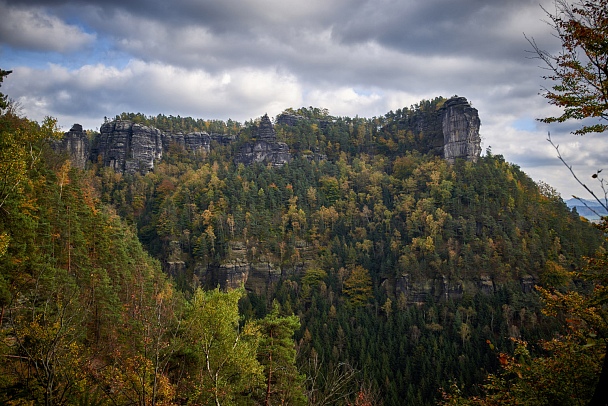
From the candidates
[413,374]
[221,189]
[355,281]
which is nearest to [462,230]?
[355,281]

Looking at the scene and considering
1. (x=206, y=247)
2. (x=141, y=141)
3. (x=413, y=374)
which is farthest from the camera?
(x=141, y=141)

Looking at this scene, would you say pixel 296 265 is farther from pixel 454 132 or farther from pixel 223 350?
pixel 223 350

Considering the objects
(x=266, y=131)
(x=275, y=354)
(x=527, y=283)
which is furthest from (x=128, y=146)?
(x=275, y=354)

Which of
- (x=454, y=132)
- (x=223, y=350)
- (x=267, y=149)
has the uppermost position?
(x=454, y=132)

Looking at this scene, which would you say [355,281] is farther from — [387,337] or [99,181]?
[99,181]

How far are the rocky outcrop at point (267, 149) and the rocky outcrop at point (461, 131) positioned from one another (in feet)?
154

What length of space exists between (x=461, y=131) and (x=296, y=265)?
56465 mm

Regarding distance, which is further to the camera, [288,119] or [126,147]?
[288,119]

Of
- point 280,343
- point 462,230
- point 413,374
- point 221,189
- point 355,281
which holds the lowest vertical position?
point 413,374

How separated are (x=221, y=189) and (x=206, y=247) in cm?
2047

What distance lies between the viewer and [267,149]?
112375mm

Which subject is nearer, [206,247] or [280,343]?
[280,343]

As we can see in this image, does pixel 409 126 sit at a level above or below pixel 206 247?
above

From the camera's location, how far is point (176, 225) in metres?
78.8
